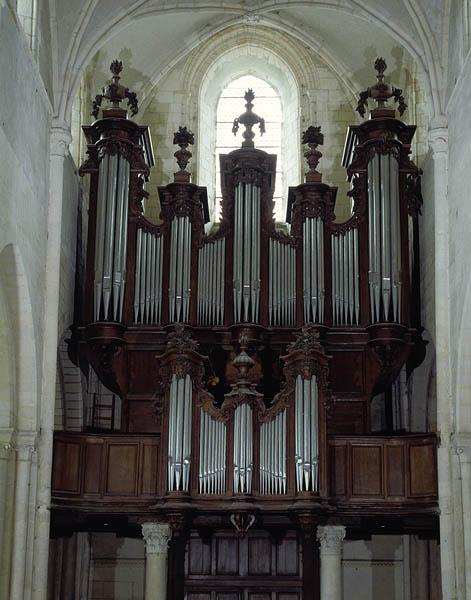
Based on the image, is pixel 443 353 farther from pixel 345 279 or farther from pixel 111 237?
pixel 111 237

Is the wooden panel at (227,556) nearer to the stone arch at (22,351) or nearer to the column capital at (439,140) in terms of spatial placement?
the stone arch at (22,351)

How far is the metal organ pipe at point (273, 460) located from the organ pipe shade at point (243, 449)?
0.22 metres

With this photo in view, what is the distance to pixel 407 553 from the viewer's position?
23.4m

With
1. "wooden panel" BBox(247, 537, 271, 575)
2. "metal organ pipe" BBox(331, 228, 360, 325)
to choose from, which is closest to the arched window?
"metal organ pipe" BBox(331, 228, 360, 325)

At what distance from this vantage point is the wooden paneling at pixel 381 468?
19781mm

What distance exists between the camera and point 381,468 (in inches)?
787

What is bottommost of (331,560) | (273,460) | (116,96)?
(331,560)

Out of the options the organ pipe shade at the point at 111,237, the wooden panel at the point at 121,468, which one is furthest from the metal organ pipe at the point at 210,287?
the wooden panel at the point at 121,468

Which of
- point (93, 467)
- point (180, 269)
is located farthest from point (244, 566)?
point (180, 269)

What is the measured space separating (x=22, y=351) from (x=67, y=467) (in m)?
2.06

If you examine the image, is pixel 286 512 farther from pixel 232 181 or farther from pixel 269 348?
pixel 232 181

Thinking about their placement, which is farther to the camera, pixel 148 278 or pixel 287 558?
pixel 287 558

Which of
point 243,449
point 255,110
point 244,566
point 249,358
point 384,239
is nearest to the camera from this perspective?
point 243,449

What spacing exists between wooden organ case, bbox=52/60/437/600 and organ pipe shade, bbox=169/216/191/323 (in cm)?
2
